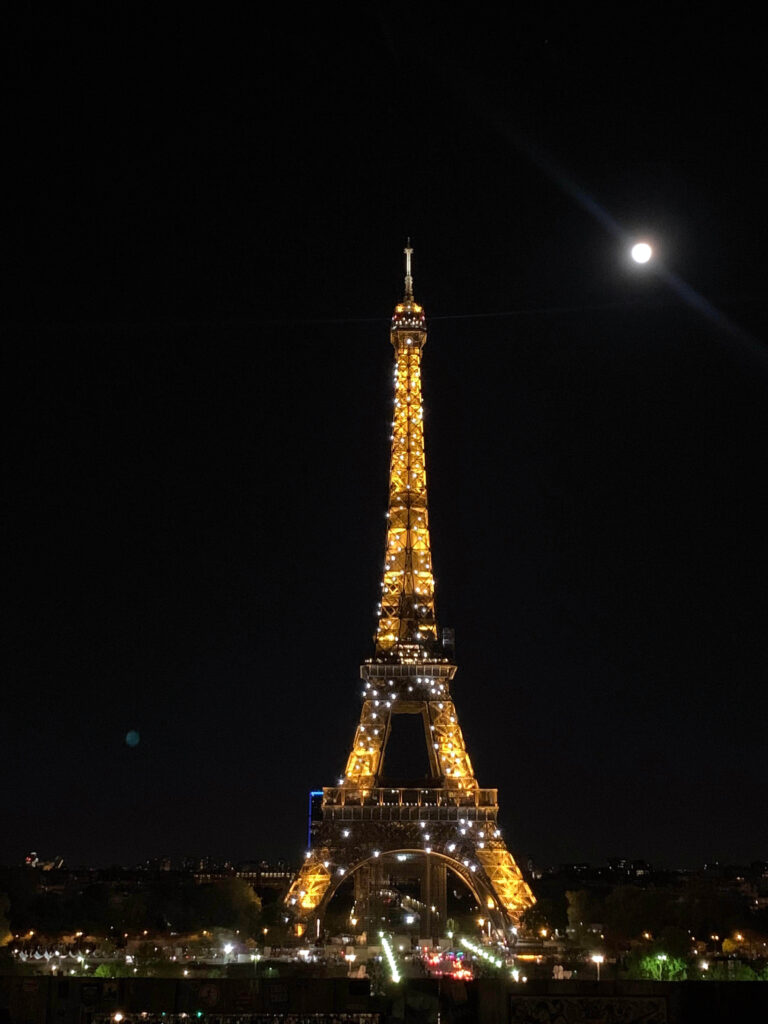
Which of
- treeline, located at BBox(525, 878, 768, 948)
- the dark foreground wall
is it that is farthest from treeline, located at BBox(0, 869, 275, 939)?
the dark foreground wall

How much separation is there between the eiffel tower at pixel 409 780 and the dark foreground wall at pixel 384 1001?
123ft

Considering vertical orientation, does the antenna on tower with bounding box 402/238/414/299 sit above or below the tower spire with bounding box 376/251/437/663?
above

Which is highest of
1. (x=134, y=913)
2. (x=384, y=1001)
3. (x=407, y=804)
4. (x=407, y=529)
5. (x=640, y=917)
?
(x=407, y=529)

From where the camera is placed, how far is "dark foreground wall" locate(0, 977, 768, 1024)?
22578mm

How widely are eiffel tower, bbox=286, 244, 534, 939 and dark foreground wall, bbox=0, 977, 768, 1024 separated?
1479 inches

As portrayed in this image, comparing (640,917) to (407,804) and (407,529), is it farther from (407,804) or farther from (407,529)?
(407,529)

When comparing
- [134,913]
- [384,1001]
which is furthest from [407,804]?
[384,1001]

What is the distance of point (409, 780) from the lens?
68.9 metres

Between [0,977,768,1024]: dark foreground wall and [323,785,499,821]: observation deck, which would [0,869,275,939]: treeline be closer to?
[323,785,499,821]: observation deck

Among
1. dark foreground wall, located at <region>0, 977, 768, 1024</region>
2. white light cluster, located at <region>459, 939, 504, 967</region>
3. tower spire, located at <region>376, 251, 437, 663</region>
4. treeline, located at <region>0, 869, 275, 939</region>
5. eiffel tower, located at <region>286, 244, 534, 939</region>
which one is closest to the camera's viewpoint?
dark foreground wall, located at <region>0, 977, 768, 1024</region>

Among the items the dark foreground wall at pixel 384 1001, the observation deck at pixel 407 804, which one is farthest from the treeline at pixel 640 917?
the dark foreground wall at pixel 384 1001

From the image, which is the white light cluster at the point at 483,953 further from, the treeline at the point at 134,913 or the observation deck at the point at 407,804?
the treeline at the point at 134,913

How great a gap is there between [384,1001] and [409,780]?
4600 centimetres

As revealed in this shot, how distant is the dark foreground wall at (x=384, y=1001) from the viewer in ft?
74.1
